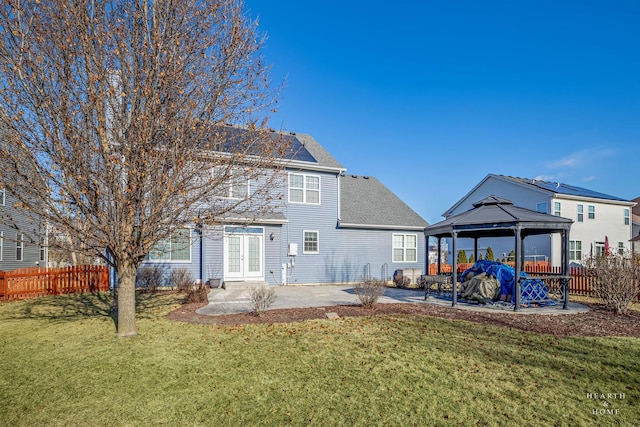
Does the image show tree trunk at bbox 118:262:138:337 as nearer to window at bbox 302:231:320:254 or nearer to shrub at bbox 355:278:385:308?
shrub at bbox 355:278:385:308

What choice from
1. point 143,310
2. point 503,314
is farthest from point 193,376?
point 503,314

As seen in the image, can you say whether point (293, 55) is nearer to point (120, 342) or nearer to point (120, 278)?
point (120, 278)

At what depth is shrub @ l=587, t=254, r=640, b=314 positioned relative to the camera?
952 cm

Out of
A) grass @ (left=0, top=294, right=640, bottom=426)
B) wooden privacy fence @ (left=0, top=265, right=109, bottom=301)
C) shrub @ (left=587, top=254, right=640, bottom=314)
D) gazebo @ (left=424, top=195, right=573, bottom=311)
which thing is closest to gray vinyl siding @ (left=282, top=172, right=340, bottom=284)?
gazebo @ (left=424, top=195, right=573, bottom=311)

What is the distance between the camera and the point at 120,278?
6.95 m

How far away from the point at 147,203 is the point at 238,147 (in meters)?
2.14

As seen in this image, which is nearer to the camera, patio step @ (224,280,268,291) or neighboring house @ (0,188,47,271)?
patio step @ (224,280,268,291)

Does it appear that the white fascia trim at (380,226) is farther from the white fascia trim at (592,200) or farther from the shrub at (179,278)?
the white fascia trim at (592,200)

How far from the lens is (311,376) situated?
4941 millimetres

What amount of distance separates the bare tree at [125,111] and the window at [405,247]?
13.6 meters

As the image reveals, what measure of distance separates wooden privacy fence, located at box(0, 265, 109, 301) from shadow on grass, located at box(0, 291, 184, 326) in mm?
→ 818

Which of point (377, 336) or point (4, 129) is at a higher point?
point (4, 129)

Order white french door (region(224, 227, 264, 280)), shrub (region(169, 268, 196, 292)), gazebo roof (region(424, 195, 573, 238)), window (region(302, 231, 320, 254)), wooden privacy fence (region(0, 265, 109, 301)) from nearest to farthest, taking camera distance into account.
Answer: gazebo roof (region(424, 195, 573, 238)) → wooden privacy fence (region(0, 265, 109, 301)) → shrub (region(169, 268, 196, 292)) → white french door (region(224, 227, 264, 280)) → window (region(302, 231, 320, 254))

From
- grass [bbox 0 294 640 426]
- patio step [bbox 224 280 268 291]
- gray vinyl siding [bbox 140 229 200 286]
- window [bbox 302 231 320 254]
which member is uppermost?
window [bbox 302 231 320 254]
